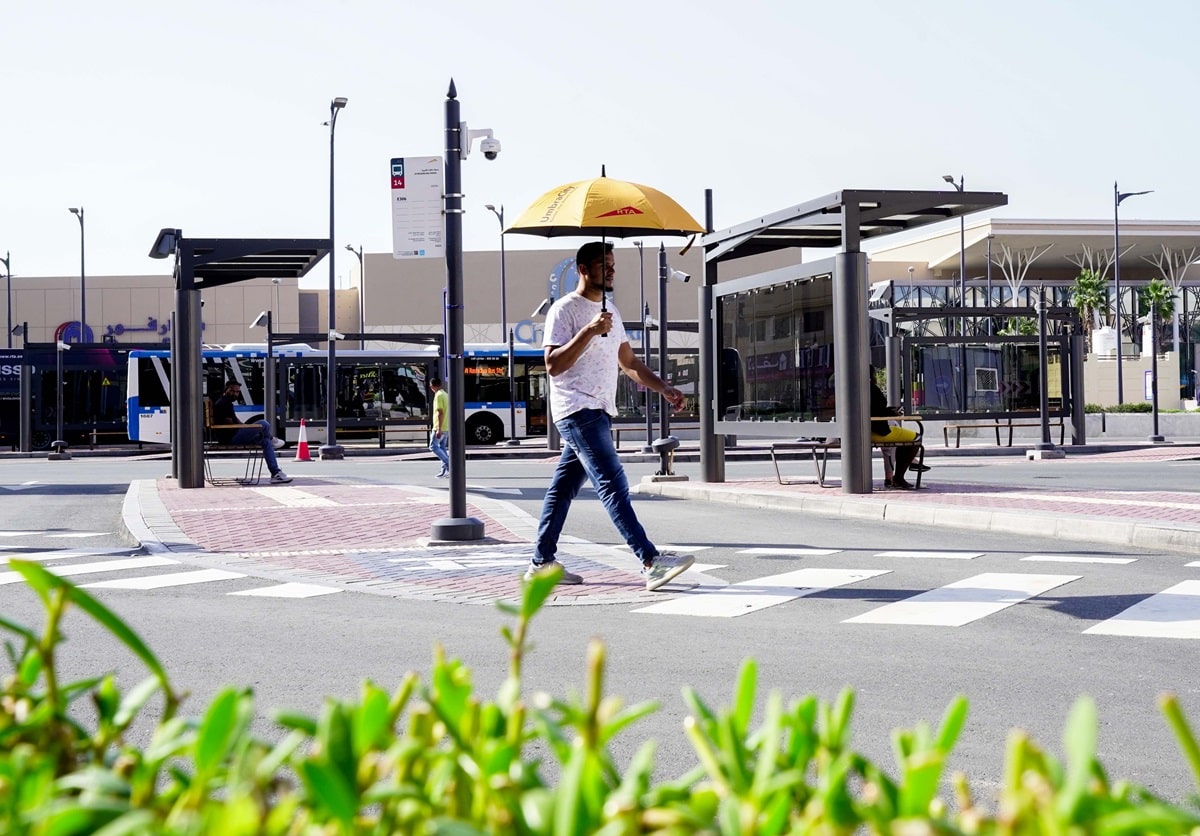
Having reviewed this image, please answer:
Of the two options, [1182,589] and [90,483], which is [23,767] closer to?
[1182,589]

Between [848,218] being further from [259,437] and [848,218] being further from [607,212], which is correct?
[259,437]

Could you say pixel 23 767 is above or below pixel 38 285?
below

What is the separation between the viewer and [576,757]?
1030 mm

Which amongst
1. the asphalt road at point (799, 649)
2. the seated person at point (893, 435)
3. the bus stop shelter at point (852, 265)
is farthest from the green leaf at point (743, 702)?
the seated person at point (893, 435)

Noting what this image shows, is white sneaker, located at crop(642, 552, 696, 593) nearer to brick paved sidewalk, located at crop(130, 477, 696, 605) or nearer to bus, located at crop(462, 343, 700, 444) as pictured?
brick paved sidewalk, located at crop(130, 477, 696, 605)

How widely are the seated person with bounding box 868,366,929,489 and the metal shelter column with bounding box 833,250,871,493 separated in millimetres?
694

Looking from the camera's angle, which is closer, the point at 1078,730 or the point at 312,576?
the point at 1078,730

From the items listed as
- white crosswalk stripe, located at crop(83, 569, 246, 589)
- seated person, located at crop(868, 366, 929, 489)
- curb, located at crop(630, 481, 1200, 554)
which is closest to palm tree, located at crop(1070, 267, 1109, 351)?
seated person, located at crop(868, 366, 929, 489)

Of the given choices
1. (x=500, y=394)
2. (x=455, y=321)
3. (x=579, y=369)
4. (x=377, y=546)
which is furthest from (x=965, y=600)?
(x=500, y=394)

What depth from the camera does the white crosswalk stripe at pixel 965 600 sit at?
680 centimetres

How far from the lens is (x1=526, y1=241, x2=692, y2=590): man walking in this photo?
7809 mm

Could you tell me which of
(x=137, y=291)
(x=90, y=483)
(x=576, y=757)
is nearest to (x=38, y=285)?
(x=137, y=291)

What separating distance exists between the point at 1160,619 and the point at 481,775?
6176 millimetres

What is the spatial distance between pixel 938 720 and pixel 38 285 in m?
77.4
